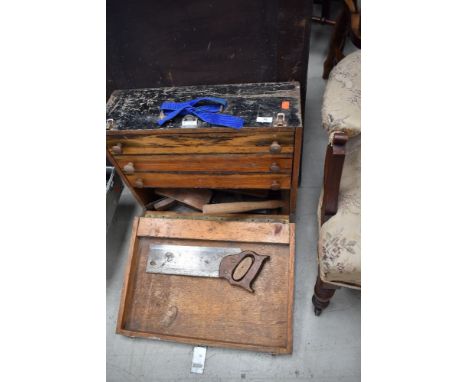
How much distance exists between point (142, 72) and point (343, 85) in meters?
0.80

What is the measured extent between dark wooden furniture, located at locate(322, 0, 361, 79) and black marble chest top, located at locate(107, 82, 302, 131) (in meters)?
0.74

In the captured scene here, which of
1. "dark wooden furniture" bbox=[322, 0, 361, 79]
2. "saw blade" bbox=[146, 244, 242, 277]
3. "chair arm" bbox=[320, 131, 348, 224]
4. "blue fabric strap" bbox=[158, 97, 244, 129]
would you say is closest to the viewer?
"chair arm" bbox=[320, 131, 348, 224]

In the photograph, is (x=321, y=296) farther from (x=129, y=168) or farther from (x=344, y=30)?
(x=344, y=30)

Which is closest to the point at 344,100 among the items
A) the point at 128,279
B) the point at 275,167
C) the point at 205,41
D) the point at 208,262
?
the point at 275,167

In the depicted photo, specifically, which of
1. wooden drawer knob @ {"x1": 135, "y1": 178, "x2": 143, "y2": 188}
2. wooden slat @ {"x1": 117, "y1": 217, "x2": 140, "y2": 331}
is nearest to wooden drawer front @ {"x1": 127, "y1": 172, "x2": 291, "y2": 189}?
wooden drawer knob @ {"x1": 135, "y1": 178, "x2": 143, "y2": 188}

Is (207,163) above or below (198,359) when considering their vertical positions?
above

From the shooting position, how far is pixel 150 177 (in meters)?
1.29

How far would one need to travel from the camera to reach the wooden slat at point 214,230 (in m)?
1.32

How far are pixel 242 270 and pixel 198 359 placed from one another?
0.39 meters

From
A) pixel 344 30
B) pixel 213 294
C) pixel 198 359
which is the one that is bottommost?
pixel 198 359

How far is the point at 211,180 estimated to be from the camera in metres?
1.26

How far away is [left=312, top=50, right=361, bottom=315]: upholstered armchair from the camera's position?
0.84 meters

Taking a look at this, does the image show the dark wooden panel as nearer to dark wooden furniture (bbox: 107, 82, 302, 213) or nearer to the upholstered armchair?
dark wooden furniture (bbox: 107, 82, 302, 213)

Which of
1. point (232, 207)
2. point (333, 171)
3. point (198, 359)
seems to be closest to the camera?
point (333, 171)
